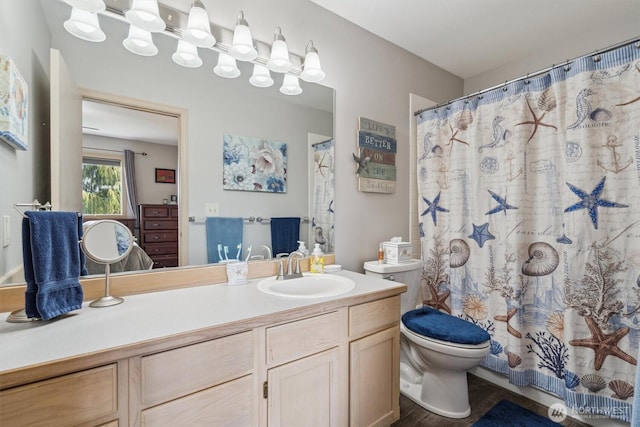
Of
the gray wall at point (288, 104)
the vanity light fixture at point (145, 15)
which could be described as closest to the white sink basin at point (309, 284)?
the gray wall at point (288, 104)

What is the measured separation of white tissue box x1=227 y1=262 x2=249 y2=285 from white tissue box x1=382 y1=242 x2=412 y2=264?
40.0 inches

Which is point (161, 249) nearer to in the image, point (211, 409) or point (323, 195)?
point (211, 409)

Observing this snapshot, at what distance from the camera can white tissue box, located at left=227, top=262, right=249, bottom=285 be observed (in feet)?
4.66

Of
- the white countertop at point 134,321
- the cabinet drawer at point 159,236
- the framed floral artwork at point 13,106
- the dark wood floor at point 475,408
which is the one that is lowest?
the dark wood floor at point 475,408

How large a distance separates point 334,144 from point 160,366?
4.98 feet

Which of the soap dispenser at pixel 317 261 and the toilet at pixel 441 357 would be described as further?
the soap dispenser at pixel 317 261

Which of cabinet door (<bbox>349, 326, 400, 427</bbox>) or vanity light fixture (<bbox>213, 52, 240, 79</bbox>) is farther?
vanity light fixture (<bbox>213, 52, 240, 79</bbox>)

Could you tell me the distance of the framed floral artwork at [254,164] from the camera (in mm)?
1513

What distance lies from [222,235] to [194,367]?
72cm

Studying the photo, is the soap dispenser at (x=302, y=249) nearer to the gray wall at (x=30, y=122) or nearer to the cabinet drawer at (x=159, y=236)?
the cabinet drawer at (x=159, y=236)

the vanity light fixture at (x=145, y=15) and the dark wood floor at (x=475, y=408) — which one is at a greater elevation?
the vanity light fixture at (x=145, y=15)

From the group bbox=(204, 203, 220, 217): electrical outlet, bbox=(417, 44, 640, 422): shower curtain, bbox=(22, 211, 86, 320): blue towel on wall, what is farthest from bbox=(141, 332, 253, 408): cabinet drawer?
bbox=(417, 44, 640, 422): shower curtain

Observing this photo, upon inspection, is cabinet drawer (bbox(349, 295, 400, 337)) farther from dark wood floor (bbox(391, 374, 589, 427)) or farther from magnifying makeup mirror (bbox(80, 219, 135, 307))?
magnifying makeup mirror (bbox(80, 219, 135, 307))

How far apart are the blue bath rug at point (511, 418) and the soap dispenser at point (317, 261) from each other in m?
1.20
